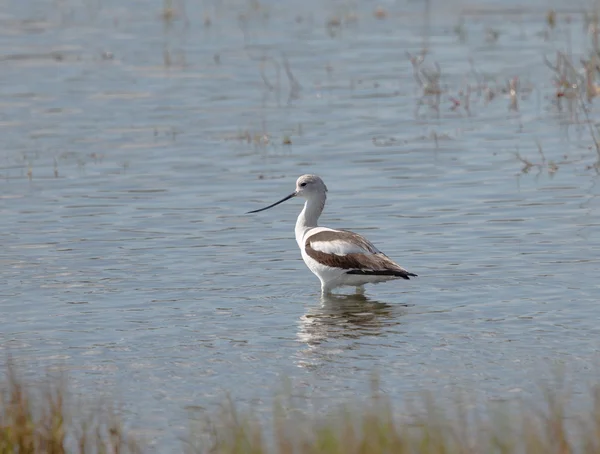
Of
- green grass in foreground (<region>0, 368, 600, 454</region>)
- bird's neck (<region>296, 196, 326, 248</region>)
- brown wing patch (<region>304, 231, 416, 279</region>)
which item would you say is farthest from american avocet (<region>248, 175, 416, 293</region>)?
green grass in foreground (<region>0, 368, 600, 454</region>)

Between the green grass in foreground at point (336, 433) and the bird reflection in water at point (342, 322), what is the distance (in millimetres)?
1564

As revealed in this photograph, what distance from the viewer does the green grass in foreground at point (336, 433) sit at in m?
6.19

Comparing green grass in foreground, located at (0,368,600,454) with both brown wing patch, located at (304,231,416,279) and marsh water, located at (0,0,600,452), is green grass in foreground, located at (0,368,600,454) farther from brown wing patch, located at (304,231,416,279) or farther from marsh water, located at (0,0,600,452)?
brown wing patch, located at (304,231,416,279)

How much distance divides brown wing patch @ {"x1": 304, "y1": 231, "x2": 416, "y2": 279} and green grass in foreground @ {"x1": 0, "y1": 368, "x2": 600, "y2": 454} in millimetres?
2984

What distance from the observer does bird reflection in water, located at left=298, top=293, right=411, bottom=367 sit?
1003cm

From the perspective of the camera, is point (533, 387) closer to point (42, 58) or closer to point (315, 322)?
point (315, 322)

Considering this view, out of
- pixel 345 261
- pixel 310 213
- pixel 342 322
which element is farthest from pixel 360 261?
pixel 310 213

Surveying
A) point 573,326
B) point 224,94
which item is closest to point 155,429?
point 573,326

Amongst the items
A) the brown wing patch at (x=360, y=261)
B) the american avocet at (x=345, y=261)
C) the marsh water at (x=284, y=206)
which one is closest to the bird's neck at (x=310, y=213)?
the marsh water at (x=284, y=206)

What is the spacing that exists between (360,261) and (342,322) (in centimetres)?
88

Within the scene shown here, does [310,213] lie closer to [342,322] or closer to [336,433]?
[342,322]

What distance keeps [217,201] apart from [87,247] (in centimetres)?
245

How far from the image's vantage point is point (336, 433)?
6.54 meters

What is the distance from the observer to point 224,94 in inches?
880
